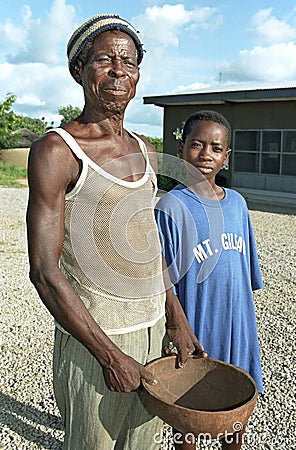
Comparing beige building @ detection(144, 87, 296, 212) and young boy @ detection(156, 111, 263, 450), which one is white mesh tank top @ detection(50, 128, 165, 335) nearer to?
young boy @ detection(156, 111, 263, 450)

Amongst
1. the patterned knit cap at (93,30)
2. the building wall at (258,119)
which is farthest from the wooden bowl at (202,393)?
the building wall at (258,119)

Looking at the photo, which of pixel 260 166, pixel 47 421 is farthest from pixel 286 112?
pixel 47 421

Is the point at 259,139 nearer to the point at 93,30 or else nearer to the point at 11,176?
the point at 11,176

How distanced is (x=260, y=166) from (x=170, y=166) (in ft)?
41.8

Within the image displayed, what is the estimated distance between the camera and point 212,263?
215cm

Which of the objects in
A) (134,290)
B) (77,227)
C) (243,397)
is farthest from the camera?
(243,397)

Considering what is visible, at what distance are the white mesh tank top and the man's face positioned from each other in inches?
6.5

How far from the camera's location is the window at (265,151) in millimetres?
13688

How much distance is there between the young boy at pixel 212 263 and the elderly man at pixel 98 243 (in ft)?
1.64

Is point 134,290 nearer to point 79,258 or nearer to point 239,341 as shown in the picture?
point 79,258

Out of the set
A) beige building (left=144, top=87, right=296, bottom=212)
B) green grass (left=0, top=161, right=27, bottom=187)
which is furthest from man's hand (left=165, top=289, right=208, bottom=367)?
green grass (left=0, top=161, right=27, bottom=187)

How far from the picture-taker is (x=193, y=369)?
1845mm

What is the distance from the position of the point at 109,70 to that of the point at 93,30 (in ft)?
0.38

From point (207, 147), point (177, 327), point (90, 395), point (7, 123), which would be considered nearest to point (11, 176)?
point (7, 123)
